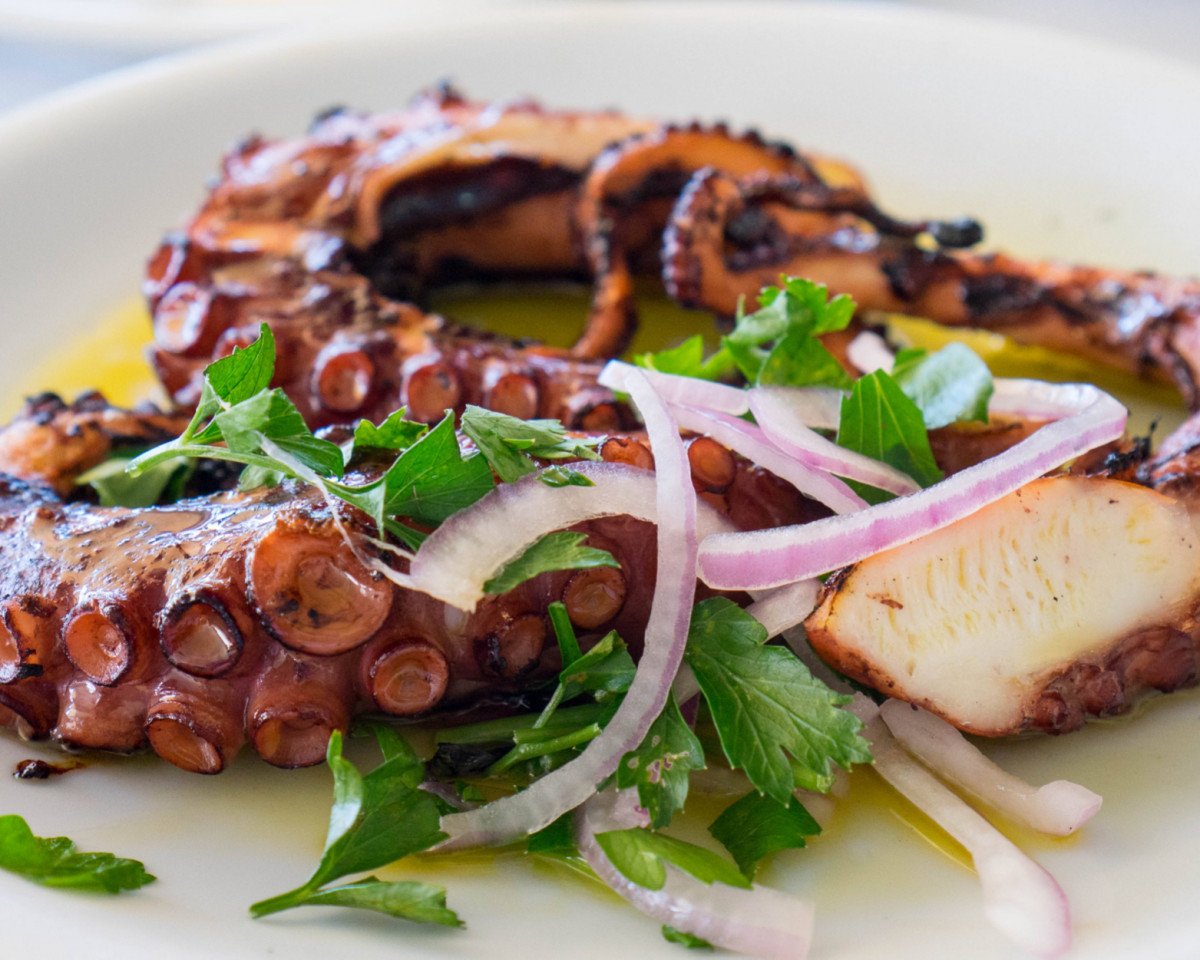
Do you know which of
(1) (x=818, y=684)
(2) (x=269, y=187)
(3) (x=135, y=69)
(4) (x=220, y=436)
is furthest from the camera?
(3) (x=135, y=69)

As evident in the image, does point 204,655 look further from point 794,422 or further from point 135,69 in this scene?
point 135,69

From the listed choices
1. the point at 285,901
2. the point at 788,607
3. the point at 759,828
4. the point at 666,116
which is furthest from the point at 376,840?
the point at 666,116

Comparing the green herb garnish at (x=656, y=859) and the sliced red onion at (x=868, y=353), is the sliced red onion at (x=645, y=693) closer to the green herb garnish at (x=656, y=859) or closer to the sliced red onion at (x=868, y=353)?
the green herb garnish at (x=656, y=859)

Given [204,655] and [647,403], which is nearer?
[204,655]


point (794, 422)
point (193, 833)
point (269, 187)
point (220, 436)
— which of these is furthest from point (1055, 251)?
point (193, 833)

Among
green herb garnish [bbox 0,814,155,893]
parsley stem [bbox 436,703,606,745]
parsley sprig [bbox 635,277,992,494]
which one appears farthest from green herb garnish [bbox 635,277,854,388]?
green herb garnish [bbox 0,814,155,893]

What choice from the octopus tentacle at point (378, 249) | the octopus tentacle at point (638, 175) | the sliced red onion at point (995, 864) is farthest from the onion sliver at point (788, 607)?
the octopus tentacle at point (638, 175)
